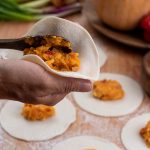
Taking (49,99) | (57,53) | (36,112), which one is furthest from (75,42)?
(36,112)

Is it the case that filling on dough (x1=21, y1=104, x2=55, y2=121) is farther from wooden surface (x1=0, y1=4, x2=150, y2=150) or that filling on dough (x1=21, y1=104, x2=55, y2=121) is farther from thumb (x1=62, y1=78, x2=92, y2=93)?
thumb (x1=62, y1=78, x2=92, y2=93)

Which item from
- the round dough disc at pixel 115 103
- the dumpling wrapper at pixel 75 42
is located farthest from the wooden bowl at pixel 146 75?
the dumpling wrapper at pixel 75 42

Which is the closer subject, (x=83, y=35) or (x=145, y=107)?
(x=83, y=35)

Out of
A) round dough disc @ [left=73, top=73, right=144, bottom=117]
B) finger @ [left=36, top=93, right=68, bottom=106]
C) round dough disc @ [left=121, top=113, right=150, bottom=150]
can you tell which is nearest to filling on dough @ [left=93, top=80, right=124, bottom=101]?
round dough disc @ [left=73, top=73, right=144, bottom=117]

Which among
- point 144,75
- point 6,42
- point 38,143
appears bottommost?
point 38,143

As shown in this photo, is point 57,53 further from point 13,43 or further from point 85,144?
point 85,144

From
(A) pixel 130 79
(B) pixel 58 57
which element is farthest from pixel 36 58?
(A) pixel 130 79

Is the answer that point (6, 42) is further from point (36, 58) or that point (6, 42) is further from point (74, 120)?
point (74, 120)
